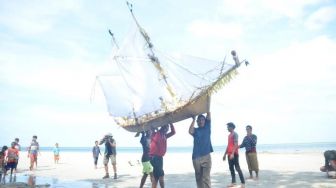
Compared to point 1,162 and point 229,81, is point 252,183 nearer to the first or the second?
point 229,81

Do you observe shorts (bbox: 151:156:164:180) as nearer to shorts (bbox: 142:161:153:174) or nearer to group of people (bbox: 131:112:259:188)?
group of people (bbox: 131:112:259:188)

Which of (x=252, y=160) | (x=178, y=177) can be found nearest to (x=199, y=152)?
(x=252, y=160)

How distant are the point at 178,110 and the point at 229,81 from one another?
2140mm

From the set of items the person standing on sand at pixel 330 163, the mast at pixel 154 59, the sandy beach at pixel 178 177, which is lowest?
the sandy beach at pixel 178 177

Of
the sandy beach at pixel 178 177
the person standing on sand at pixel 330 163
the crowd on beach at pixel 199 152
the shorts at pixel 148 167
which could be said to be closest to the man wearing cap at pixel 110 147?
the crowd on beach at pixel 199 152

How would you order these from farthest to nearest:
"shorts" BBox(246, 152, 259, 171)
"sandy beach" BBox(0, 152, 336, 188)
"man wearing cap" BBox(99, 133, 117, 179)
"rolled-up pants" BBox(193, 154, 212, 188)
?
"man wearing cap" BBox(99, 133, 117, 179), "shorts" BBox(246, 152, 259, 171), "sandy beach" BBox(0, 152, 336, 188), "rolled-up pants" BBox(193, 154, 212, 188)

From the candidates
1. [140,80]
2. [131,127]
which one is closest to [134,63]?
[140,80]

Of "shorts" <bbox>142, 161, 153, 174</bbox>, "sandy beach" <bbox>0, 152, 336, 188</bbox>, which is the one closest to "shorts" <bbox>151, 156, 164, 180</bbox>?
"shorts" <bbox>142, 161, 153, 174</bbox>

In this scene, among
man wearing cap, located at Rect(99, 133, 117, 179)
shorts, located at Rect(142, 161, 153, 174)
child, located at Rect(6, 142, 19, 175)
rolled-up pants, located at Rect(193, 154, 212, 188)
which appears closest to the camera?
rolled-up pants, located at Rect(193, 154, 212, 188)

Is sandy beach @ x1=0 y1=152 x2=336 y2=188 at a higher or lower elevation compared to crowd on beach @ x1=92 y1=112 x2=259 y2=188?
lower

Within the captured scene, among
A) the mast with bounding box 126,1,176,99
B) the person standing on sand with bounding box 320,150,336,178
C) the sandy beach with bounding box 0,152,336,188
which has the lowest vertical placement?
the sandy beach with bounding box 0,152,336,188

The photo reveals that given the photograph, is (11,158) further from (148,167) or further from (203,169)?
(203,169)

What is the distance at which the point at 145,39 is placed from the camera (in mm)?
22766

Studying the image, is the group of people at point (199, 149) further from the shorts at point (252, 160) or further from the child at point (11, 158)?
the child at point (11, 158)
